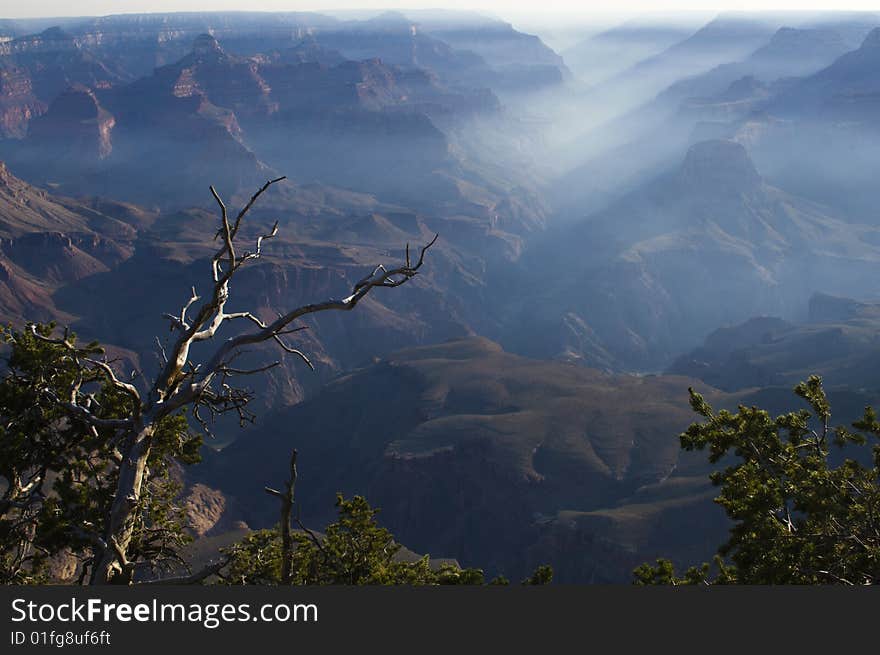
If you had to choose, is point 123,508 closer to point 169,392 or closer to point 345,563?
point 169,392

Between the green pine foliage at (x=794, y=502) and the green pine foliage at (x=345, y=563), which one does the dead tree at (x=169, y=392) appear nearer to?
the green pine foliage at (x=345, y=563)

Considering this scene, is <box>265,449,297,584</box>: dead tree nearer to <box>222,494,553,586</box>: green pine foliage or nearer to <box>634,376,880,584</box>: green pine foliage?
<box>222,494,553,586</box>: green pine foliage

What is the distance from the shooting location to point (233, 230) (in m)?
15.8

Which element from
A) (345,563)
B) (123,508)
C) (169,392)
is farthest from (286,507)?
(345,563)

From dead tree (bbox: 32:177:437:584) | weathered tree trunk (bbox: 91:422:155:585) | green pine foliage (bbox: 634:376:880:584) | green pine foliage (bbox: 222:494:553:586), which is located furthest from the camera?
green pine foliage (bbox: 222:494:553:586)

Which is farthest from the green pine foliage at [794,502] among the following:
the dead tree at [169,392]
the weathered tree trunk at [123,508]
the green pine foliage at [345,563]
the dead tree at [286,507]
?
the weathered tree trunk at [123,508]

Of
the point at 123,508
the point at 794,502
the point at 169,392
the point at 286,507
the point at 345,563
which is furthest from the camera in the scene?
the point at 345,563

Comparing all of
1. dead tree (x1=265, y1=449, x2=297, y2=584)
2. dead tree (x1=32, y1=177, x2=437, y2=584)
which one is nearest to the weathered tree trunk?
dead tree (x1=32, y1=177, x2=437, y2=584)

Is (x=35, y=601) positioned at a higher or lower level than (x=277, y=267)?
lower

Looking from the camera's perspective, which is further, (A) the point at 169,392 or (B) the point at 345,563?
(B) the point at 345,563

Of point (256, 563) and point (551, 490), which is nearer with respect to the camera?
point (256, 563)

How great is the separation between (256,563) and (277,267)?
174 meters

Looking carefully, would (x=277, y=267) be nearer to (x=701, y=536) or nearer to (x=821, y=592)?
(x=701, y=536)

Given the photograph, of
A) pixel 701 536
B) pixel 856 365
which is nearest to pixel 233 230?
pixel 701 536
